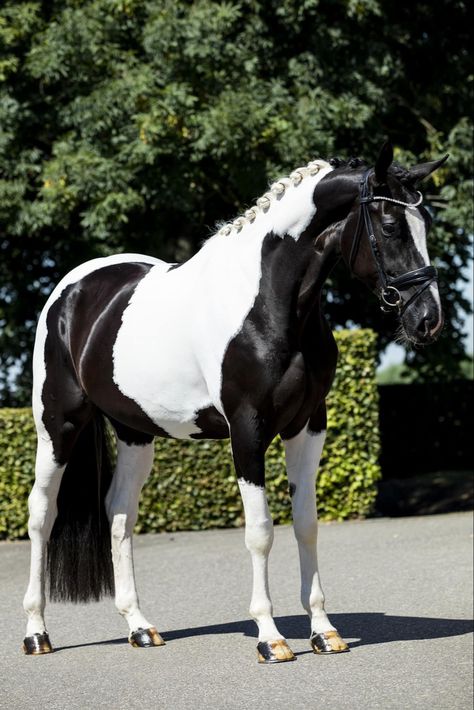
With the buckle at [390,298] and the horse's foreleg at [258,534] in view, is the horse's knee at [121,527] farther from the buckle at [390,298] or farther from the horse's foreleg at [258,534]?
the buckle at [390,298]

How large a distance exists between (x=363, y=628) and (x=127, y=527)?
1.86m

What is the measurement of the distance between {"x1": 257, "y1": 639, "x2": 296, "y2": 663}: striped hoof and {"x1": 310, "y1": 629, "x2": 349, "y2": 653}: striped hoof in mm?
294

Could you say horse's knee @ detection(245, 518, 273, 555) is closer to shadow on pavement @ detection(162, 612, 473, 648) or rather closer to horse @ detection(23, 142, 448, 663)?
horse @ detection(23, 142, 448, 663)

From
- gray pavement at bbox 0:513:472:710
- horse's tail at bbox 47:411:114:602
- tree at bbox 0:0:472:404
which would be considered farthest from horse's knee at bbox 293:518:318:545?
tree at bbox 0:0:472:404

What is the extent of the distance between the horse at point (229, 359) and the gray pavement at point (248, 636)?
267 mm

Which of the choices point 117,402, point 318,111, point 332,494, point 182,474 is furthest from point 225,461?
point 117,402

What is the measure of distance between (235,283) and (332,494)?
7.76 meters

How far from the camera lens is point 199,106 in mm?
13531

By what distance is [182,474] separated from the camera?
12.5m

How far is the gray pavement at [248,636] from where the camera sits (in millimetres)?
5488

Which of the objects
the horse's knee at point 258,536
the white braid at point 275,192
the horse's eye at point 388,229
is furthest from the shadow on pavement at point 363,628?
the horse's eye at point 388,229

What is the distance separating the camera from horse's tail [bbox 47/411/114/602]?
6418 mm

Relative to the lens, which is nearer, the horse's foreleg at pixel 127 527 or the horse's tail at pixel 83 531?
the horse's foreleg at pixel 127 527

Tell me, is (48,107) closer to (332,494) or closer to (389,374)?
(332,494)
